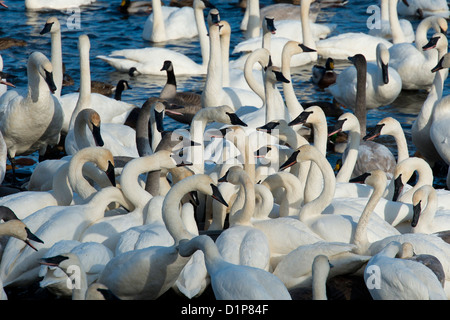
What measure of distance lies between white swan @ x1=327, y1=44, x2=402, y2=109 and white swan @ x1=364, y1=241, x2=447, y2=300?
5.82 meters

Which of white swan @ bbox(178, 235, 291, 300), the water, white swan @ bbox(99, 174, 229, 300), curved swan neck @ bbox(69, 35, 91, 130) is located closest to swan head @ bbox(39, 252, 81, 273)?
white swan @ bbox(99, 174, 229, 300)

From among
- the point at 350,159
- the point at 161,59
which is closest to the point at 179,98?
the point at 161,59

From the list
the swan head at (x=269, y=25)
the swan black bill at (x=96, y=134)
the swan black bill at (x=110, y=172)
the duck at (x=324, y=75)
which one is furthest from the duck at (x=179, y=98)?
the swan black bill at (x=110, y=172)

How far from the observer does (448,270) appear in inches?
263

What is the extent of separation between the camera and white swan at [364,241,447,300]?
585cm

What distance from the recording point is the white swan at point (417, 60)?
41.6 feet

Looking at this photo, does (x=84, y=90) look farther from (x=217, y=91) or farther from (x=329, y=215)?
(x=329, y=215)

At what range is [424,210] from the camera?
7.51m

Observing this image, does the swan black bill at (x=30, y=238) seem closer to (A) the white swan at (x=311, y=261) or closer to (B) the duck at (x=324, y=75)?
(A) the white swan at (x=311, y=261)

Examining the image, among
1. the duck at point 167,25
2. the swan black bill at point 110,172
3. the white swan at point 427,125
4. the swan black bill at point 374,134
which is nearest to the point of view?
the swan black bill at point 110,172

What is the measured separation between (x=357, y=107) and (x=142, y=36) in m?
6.80

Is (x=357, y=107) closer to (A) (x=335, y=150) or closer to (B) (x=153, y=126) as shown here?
(A) (x=335, y=150)

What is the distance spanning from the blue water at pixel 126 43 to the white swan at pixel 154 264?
14.7 feet
